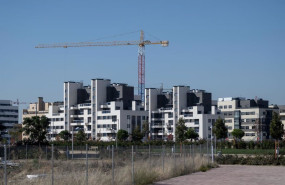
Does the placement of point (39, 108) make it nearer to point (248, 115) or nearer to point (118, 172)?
point (248, 115)

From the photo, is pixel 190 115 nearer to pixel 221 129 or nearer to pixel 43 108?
pixel 221 129

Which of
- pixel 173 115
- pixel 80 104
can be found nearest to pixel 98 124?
pixel 80 104

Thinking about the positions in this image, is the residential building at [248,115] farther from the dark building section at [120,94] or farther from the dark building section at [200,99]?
the dark building section at [120,94]

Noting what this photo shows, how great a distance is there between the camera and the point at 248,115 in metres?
170

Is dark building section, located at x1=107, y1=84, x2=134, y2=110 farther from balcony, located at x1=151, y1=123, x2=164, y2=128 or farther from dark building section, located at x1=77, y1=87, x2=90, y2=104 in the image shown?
balcony, located at x1=151, y1=123, x2=164, y2=128

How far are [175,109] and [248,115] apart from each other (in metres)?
30.0

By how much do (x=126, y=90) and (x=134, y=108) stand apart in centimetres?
645

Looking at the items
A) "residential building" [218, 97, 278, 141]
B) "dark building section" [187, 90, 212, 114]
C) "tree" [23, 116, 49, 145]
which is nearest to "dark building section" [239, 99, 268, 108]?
"residential building" [218, 97, 278, 141]

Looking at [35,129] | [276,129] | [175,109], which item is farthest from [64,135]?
[276,129]

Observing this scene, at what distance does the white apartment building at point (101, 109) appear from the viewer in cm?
14112

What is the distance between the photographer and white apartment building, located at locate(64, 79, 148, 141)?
14112cm

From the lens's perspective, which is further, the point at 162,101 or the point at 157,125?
the point at 162,101

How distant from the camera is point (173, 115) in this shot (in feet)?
504

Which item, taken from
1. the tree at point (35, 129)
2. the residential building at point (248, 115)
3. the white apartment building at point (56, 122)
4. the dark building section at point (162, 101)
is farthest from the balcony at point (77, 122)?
the tree at point (35, 129)
